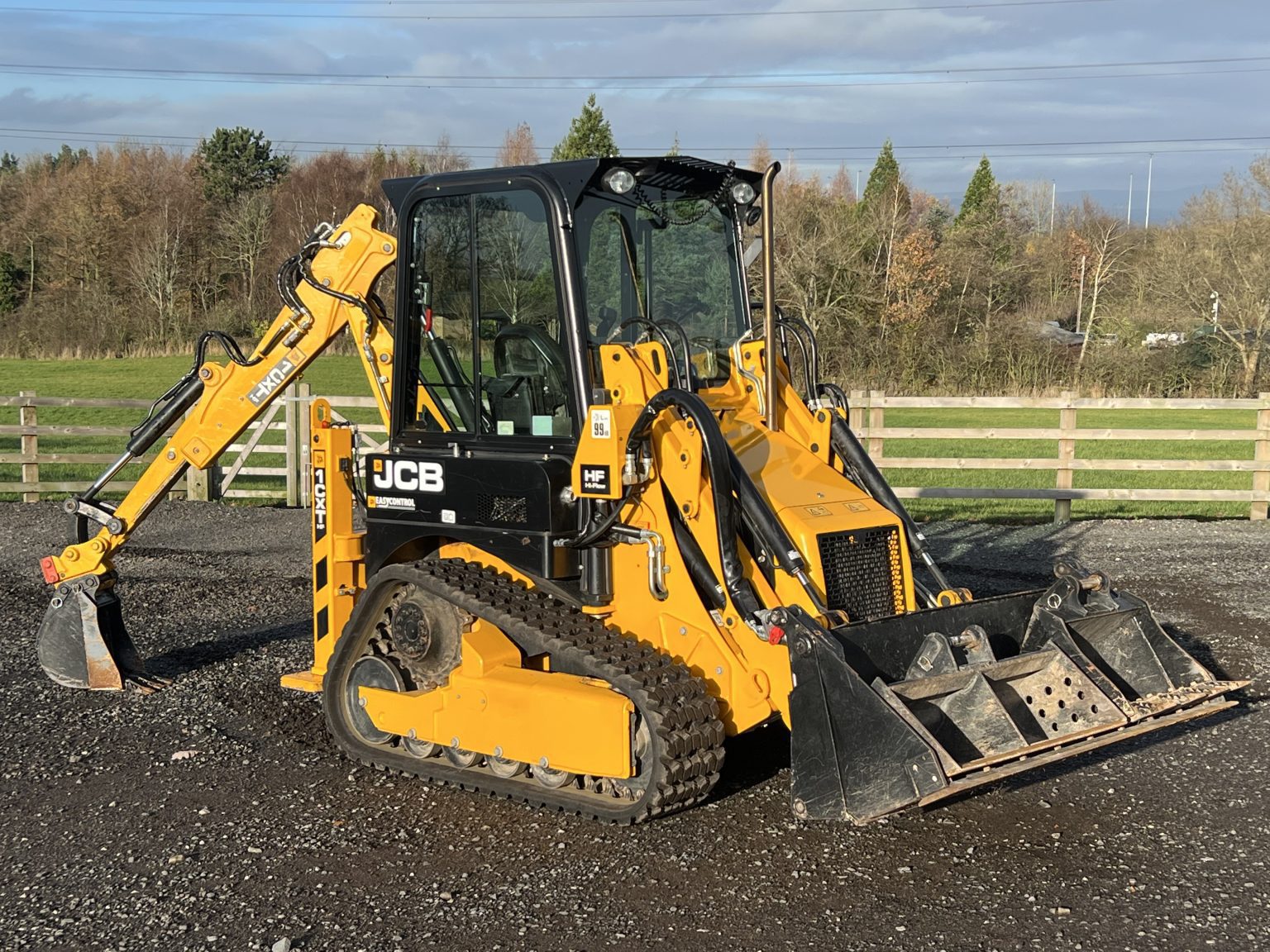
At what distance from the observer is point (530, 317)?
19.6 ft

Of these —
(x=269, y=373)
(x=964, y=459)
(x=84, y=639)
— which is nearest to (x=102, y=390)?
(x=964, y=459)

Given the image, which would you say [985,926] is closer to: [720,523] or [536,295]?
[720,523]

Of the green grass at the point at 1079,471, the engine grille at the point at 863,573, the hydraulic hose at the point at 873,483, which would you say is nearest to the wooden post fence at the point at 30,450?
the green grass at the point at 1079,471

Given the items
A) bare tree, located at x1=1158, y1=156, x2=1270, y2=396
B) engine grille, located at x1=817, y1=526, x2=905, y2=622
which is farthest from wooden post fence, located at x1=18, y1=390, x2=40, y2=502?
bare tree, located at x1=1158, y1=156, x2=1270, y2=396

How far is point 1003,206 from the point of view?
178 feet

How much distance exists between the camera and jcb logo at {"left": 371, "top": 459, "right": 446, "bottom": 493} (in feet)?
20.4

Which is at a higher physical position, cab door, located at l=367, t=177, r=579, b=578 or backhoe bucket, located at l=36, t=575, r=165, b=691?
cab door, located at l=367, t=177, r=579, b=578

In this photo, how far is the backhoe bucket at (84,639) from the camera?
25.4 feet

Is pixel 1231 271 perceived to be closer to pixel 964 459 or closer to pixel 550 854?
pixel 964 459

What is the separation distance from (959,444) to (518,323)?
21507mm

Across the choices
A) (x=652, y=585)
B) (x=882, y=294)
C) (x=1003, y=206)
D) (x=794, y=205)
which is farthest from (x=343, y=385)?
(x=1003, y=206)

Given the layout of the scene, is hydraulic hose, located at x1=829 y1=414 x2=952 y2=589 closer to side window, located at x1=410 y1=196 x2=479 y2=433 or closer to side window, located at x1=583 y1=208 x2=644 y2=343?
side window, located at x1=583 y1=208 x2=644 y2=343

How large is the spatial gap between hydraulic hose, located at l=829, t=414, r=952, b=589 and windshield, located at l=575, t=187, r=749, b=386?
2.17 ft

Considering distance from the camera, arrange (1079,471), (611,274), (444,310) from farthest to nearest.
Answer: (1079,471) → (444,310) → (611,274)
